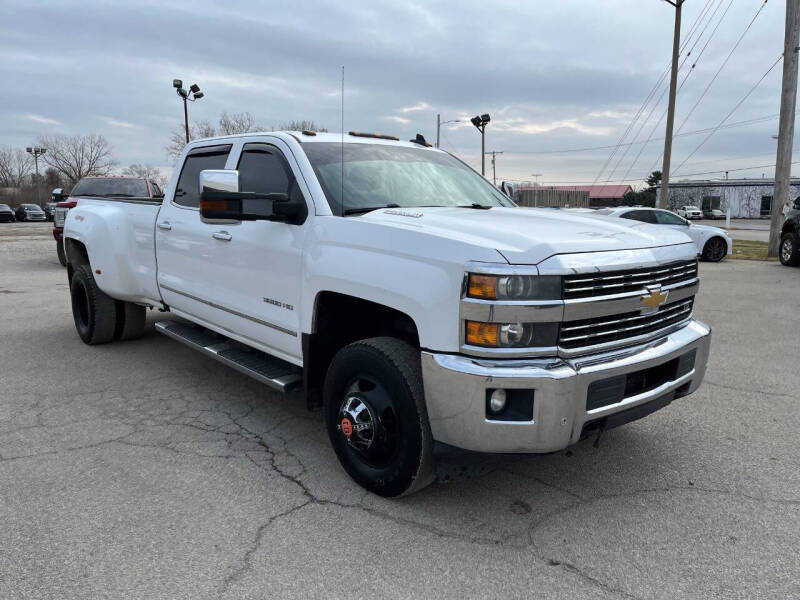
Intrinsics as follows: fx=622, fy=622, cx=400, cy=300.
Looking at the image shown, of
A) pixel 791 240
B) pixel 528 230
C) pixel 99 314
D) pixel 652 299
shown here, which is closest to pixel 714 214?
pixel 791 240

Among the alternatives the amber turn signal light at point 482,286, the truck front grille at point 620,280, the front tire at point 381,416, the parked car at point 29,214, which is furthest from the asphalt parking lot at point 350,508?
the parked car at point 29,214

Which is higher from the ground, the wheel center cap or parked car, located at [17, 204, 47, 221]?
parked car, located at [17, 204, 47, 221]

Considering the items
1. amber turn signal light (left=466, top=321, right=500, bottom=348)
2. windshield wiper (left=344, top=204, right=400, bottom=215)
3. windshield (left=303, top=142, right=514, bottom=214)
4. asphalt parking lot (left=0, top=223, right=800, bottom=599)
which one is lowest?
asphalt parking lot (left=0, top=223, right=800, bottom=599)

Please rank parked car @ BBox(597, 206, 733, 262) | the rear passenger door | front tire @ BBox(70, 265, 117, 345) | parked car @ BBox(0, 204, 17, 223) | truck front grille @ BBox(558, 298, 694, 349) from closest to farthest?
truck front grille @ BBox(558, 298, 694, 349)
the rear passenger door
front tire @ BBox(70, 265, 117, 345)
parked car @ BBox(597, 206, 733, 262)
parked car @ BBox(0, 204, 17, 223)

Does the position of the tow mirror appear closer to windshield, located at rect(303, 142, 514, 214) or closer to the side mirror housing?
the side mirror housing

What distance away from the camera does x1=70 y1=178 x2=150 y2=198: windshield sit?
12883 millimetres

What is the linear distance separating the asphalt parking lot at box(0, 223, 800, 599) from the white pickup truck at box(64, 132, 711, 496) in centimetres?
36

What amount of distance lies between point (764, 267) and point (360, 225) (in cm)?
1469

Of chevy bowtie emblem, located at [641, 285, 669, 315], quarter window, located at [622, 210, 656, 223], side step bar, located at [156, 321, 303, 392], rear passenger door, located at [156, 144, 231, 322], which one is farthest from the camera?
quarter window, located at [622, 210, 656, 223]

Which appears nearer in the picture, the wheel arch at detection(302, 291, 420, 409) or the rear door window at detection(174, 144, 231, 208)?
the wheel arch at detection(302, 291, 420, 409)

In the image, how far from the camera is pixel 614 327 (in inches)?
115

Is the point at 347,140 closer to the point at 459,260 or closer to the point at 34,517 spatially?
the point at 459,260

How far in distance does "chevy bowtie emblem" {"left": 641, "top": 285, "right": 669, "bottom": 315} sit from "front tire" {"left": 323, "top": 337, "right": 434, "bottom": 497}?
1130 mm

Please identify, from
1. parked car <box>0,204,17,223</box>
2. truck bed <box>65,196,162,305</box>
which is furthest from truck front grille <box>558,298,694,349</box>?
parked car <box>0,204,17,223</box>
